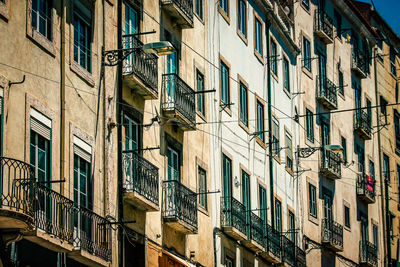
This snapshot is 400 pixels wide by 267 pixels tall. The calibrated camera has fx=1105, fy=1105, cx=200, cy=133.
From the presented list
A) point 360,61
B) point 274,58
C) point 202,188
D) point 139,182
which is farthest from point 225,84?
point 360,61

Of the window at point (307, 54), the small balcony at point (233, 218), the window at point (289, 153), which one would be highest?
the window at point (307, 54)

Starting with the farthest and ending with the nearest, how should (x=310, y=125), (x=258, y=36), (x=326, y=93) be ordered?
1. (x=326, y=93)
2. (x=310, y=125)
3. (x=258, y=36)

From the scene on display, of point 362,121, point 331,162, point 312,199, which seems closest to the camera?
point 312,199

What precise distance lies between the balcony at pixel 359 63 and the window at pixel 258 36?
1568 cm

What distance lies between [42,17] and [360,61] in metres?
38.6

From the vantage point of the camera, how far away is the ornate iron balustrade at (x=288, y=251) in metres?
45.8

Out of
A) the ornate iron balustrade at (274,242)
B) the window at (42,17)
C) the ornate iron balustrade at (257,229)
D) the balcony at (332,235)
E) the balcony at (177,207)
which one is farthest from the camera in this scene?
the balcony at (332,235)

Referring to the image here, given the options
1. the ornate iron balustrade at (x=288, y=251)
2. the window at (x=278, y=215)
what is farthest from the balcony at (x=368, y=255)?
the window at (x=278, y=215)

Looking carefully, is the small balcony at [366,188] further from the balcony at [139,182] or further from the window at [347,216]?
the balcony at [139,182]

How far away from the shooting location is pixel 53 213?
1008 inches

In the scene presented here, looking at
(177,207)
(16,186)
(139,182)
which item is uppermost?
(139,182)

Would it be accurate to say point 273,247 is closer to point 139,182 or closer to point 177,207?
point 177,207

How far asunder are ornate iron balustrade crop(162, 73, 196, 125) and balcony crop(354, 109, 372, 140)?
26.3 m

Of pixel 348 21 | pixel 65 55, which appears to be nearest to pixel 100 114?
pixel 65 55
